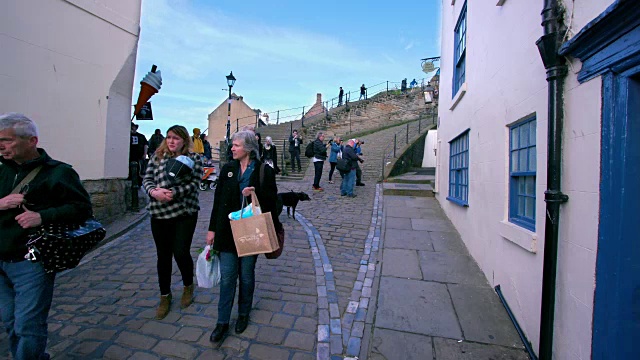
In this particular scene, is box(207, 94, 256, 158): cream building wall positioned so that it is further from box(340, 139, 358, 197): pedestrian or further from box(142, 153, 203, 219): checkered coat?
box(142, 153, 203, 219): checkered coat

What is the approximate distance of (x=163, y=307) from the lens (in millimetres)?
3150

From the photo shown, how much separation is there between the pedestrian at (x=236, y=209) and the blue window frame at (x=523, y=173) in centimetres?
250

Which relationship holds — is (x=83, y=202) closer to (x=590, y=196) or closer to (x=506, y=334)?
(x=590, y=196)

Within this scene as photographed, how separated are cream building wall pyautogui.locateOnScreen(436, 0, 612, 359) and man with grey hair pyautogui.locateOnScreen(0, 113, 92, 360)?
3.49 metres

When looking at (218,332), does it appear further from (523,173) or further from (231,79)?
(231,79)

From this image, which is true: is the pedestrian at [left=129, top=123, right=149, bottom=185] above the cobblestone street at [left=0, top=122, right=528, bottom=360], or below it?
above

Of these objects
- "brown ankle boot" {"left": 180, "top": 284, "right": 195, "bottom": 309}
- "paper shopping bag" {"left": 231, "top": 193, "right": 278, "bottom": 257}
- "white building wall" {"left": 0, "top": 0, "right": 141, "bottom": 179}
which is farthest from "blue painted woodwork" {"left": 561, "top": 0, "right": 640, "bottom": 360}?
"white building wall" {"left": 0, "top": 0, "right": 141, "bottom": 179}

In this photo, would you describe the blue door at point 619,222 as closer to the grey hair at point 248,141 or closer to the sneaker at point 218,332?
the grey hair at point 248,141

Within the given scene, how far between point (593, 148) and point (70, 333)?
441 centimetres

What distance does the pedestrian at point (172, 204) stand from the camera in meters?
3.04

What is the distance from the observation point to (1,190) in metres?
2.09

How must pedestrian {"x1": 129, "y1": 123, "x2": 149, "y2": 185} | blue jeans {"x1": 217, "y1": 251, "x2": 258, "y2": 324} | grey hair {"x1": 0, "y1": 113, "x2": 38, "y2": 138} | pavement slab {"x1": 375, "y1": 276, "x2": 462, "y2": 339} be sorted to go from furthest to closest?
pedestrian {"x1": 129, "y1": 123, "x2": 149, "y2": 185} → pavement slab {"x1": 375, "y1": 276, "x2": 462, "y2": 339} → blue jeans {"x1": 217, "y1": 251, "x2": 258, "y2": 324} → grey hair {"x1": 0, "y1": 113, "x2": 38, "y2": 138}

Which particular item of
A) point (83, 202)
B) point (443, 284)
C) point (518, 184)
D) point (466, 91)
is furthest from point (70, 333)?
point (466, 91)

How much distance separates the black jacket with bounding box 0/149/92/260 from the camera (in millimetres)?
2043
